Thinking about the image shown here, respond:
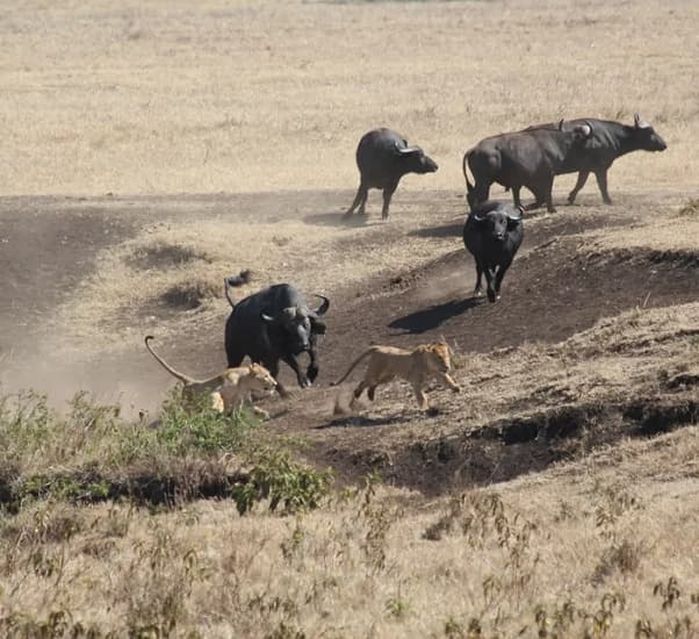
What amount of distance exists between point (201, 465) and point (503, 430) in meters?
2.54

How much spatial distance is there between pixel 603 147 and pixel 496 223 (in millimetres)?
8675

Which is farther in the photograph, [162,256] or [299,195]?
[299,195]

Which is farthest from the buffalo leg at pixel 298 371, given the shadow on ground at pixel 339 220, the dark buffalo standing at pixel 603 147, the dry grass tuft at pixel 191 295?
the dark buffalo standing at pixel 603 147

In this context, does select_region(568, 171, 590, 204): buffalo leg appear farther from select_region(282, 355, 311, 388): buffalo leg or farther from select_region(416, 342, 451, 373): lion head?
select_region(416, 342, 451, 373): lion head

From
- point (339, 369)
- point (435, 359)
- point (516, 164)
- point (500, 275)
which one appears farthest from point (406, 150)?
point (435, 359)

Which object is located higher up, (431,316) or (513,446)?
(513,446)

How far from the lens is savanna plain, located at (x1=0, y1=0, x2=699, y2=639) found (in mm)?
9766

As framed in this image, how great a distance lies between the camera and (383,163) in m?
28.4

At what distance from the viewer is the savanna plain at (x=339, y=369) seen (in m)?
9.77

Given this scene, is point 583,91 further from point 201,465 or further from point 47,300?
point 201,465

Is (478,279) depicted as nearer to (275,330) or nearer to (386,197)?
(275,330)

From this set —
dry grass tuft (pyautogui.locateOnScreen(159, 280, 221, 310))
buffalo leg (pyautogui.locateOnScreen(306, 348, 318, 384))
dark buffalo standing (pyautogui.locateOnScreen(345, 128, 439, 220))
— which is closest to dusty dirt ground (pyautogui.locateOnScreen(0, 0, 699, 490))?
dry grass tuft (pyautogui.locateOnScreen(159, 280, 221, 310))

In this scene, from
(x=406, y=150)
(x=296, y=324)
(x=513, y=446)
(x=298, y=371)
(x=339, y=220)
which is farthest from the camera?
(x=406, y=150)

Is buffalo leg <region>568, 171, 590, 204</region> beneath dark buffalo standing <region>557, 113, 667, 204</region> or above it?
beneath
